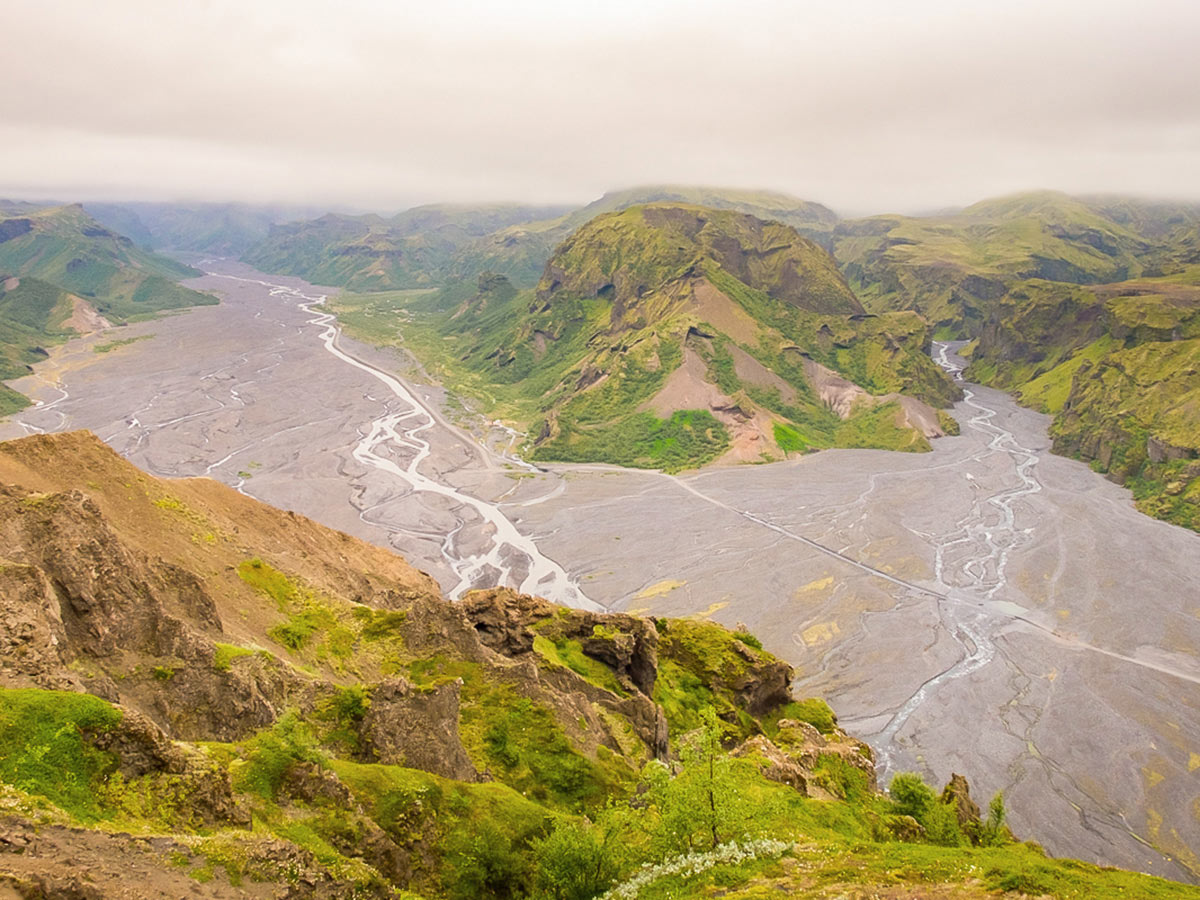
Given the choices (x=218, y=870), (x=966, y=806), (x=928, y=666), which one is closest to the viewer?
(x=218, y=870)

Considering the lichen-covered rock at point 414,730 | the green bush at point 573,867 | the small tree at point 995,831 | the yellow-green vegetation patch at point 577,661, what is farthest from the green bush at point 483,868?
the small tree at point 995,831

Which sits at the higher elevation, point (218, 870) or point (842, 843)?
point (218, 870)

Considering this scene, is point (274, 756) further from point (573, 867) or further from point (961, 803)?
point (961, 803)

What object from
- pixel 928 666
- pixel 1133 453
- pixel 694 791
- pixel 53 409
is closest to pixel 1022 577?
pixel 928 666

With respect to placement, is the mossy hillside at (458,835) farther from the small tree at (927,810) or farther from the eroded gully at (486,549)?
the eroded gully at (486,549)

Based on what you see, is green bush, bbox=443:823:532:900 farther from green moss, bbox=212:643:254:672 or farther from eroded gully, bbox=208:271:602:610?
eroded gully, bbox=208:271:602:610

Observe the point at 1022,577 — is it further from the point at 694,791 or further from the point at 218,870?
the point at 218,870
